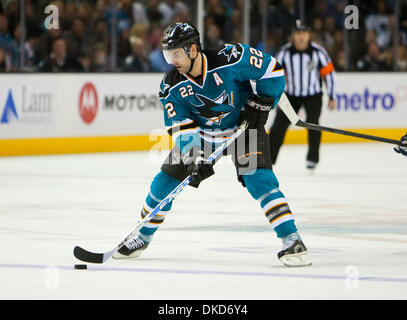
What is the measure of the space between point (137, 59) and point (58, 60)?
1.15 m

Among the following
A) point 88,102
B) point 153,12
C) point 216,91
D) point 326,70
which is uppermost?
point 216,91

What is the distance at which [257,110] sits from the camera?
17.9ft

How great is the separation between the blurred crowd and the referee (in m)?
2.53

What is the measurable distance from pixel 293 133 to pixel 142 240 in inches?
331

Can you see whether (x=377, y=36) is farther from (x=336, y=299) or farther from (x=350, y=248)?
(x=336, y=299)

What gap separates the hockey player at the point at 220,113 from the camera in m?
5.32

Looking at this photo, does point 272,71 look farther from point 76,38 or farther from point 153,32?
point 153,32

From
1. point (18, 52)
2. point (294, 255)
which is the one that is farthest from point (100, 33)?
point (294, 255)

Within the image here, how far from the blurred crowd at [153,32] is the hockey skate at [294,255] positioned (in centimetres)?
673

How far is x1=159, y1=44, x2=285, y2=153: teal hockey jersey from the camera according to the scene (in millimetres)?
5379

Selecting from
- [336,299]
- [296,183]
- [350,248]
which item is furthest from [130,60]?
[336,299]

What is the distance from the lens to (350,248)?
19.5 ft
